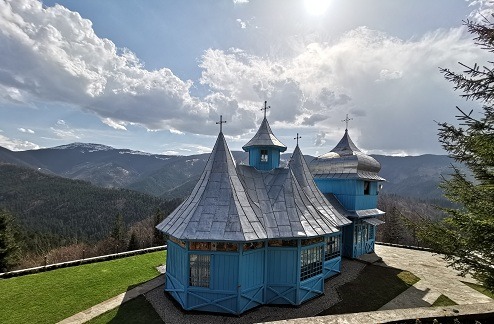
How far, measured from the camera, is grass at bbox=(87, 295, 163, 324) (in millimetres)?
11461

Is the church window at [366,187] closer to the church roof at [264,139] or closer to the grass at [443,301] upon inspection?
the church roof at [264,139]

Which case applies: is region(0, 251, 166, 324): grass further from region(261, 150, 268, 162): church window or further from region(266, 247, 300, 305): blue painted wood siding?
region(261, 150, 268, 162): church window

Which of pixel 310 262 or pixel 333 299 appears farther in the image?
pixel 310 262

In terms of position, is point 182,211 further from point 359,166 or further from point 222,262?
point 359,166

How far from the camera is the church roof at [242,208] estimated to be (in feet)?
39.7

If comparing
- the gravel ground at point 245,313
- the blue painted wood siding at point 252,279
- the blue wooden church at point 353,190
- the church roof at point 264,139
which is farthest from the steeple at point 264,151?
the gravel ground at point 245,313

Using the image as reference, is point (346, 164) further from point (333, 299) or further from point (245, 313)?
point (245, 313)

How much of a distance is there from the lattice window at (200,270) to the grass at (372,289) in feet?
18.4

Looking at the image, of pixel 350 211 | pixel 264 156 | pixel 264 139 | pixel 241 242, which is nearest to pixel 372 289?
pixel 350 211

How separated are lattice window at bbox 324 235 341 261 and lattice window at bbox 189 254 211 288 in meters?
7.93

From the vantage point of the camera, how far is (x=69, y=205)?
127812 mm

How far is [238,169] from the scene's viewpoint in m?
15.5

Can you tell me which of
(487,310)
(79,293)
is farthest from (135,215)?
(487,310)

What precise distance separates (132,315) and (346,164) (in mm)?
18205
